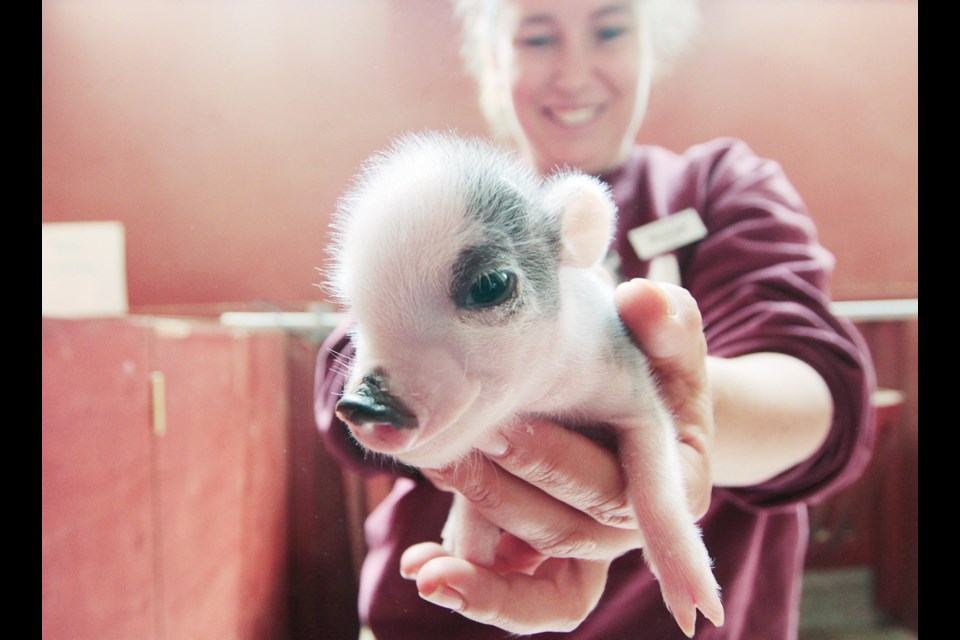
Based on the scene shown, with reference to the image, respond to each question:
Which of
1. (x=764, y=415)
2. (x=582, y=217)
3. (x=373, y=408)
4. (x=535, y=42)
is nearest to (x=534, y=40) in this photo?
(x=535, y=42)

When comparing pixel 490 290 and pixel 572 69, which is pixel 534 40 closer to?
pixel 572 69

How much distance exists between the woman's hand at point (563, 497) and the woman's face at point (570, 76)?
13cm

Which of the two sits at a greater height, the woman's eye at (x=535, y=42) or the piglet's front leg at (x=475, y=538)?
the woman's eye at (x=535, y=42)

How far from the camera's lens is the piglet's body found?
391mm

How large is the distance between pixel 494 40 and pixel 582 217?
204mm

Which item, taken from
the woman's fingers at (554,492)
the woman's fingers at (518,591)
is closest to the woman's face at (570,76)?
the woman's fingers at (554,492)

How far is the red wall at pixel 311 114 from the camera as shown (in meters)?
0.57

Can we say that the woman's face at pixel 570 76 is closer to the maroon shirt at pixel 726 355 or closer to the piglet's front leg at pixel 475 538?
the maroon shirt at pixel 726 355

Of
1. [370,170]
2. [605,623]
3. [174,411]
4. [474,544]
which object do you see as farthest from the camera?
[174,411]

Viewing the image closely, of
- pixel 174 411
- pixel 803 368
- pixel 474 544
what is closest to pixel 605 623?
pixel 474 544

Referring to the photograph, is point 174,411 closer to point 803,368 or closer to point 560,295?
point 560,295

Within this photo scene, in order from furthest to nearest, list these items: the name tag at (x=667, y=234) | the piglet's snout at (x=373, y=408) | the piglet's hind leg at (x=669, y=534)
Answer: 1. the name tag at (x=667, y=234)
2. the piglet's hind leg at (x=669, y=534)
3. the piglet's snout at (x=373, y=408)

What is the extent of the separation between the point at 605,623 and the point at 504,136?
1.70ft

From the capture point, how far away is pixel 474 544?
59 centimetres
